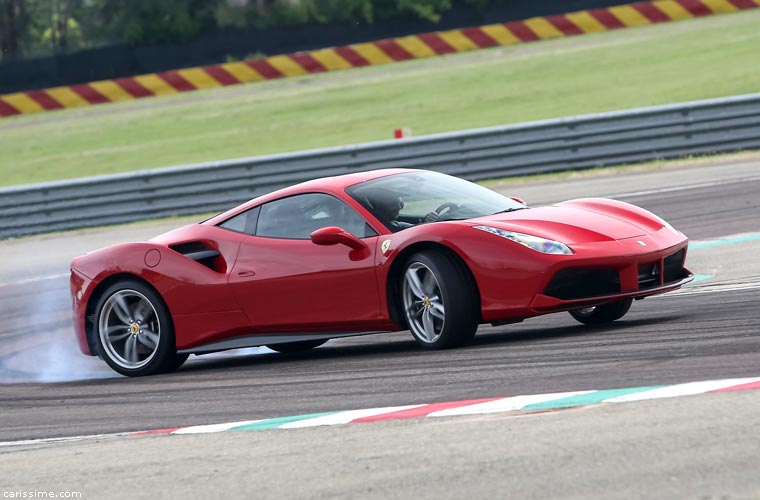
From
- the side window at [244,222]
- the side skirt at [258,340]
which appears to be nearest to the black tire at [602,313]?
the side skirt at [258,340]

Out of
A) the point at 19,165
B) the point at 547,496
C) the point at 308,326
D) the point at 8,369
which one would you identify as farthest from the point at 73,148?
the point at 547,496

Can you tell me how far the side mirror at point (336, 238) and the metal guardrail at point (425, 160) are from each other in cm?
1131

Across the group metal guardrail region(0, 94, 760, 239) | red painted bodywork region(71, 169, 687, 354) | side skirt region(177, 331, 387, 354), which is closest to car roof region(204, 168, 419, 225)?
red painted bodywork region(71, 169, 687, 354)

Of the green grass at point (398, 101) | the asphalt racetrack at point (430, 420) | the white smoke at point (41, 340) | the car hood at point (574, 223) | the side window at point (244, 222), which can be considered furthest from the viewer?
the green grass at point (398, 101)

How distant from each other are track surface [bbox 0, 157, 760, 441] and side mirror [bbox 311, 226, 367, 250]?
727 millimetres

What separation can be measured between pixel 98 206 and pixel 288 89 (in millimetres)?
11981

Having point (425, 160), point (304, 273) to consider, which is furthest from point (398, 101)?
point (304, 273)

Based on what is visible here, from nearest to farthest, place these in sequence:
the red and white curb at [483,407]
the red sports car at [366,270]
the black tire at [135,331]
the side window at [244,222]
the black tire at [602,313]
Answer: the red and white curb at [483,407]
the red sports car at [366,270]
the black tire at [602,313]
the side window at [244,222]
the black tire at [135,331]

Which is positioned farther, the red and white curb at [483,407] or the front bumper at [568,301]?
the front bumper at [568,301]

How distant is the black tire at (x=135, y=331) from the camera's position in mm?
9414

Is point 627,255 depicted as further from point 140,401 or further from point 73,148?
point 73,148

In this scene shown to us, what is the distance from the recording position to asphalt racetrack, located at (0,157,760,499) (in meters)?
4.91

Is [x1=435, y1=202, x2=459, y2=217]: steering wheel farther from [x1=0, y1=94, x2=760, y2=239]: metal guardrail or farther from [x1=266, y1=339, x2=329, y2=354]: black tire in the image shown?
[x1=0, y1=94, x2=760, y2=239]: metal guardrail

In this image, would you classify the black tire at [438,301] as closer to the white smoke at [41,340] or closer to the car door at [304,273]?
the car door at [304,273]
